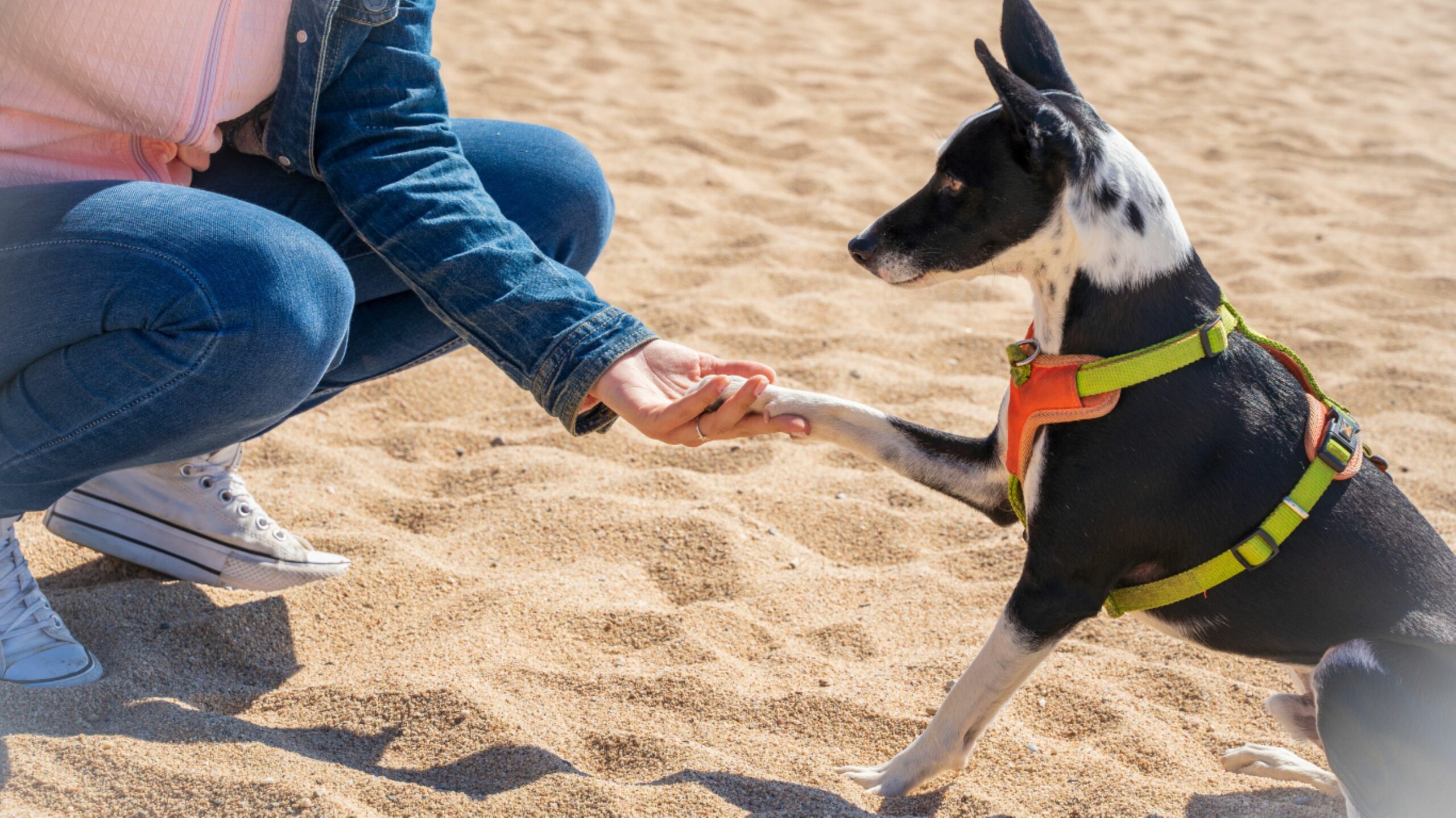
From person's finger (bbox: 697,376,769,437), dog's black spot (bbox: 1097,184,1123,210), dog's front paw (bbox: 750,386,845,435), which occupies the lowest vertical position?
dog's front paw (bbox: 750,386,845,435)

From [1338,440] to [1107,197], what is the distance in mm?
591

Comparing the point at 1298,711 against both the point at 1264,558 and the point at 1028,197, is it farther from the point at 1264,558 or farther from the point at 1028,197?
the point at 1028,197

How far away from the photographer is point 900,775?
7.34 feet

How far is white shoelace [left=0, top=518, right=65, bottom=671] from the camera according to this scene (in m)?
2.28

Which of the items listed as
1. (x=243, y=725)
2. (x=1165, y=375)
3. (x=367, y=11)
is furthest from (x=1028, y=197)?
(x=243, y=725)

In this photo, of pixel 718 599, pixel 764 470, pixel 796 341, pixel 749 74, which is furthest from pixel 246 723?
pixel 749 74

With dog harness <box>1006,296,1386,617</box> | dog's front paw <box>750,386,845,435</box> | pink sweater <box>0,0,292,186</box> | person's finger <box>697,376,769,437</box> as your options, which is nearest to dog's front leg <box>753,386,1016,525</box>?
dog's front paw <box>750,386,845,435</box>

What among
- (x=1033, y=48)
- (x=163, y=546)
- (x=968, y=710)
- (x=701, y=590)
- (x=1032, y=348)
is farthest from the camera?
(x=701, y=590)

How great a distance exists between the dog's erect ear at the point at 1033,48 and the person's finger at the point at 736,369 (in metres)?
0.78

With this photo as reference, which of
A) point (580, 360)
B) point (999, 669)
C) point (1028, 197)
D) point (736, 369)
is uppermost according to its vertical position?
point (1028, 197)

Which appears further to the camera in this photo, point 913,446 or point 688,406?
point 913,446

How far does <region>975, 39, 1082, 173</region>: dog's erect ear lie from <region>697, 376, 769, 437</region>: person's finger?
2.20 feet

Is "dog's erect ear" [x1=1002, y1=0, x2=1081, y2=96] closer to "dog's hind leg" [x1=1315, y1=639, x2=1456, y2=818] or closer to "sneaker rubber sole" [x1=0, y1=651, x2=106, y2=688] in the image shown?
"dog's hind leg" [x1=1315, y1=639, x2=1456, y2=818]

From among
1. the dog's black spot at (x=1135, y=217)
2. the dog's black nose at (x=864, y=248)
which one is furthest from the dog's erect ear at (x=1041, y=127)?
the dog's black nose at (x=864, y=248)
